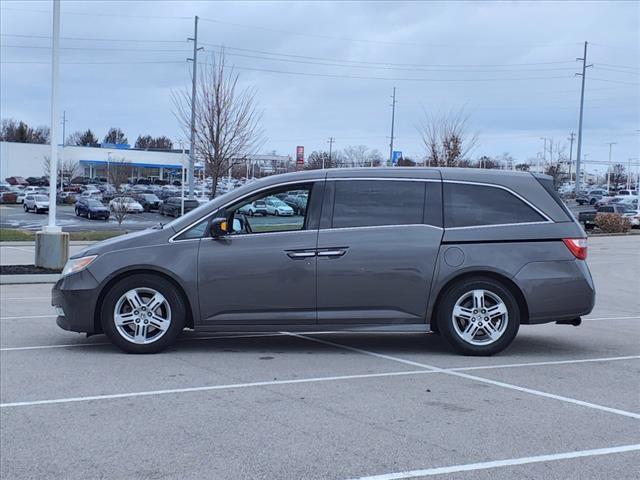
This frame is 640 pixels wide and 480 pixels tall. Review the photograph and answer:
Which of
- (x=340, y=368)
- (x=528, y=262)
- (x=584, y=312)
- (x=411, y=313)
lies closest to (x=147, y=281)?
(x=340, y=368)

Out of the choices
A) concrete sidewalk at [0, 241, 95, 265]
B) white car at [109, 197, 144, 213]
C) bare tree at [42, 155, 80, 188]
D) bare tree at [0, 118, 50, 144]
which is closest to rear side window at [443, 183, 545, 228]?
concrete sidewalk at [0, 241, 95, 265]

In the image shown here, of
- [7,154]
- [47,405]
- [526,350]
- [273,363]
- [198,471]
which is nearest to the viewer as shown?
[198,471]

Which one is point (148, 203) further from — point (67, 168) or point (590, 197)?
point (590, 197)

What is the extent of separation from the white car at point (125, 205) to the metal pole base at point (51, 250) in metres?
22.1

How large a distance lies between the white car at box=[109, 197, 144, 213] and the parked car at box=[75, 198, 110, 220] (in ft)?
1.83

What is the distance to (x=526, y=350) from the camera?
26.2 feet

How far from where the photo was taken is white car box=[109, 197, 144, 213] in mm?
40356

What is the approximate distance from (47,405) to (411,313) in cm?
348

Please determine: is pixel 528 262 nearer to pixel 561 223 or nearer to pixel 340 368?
pixel 561 223

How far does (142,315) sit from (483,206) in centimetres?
361

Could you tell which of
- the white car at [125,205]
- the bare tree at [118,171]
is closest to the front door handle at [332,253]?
the white car at [125,205]

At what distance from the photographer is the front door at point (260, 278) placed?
7359mm

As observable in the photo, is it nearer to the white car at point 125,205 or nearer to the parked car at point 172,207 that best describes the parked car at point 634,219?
the parked car at point 172,207

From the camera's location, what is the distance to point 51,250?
16.8 metres
